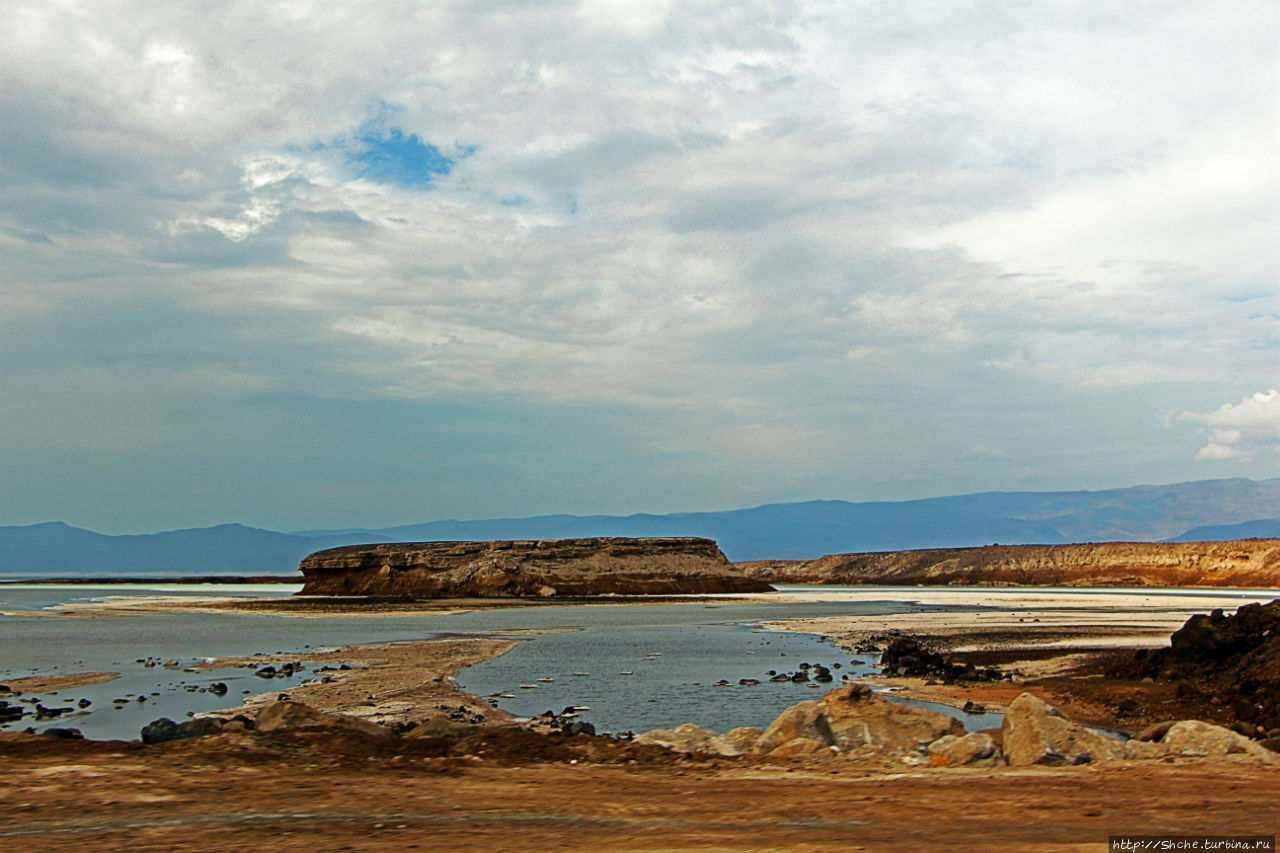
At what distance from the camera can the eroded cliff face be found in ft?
405

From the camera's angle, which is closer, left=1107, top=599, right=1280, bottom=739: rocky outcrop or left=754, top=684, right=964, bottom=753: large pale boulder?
left=754, top=684, right=964, bottom=753: large pale boulder

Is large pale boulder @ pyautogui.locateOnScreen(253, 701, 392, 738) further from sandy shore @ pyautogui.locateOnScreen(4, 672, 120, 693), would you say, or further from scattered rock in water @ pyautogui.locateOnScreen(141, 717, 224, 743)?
sandy shore @ pyautogui.locateOnScreen(4, 672, 120, 693)

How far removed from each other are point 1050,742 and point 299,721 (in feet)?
40.4

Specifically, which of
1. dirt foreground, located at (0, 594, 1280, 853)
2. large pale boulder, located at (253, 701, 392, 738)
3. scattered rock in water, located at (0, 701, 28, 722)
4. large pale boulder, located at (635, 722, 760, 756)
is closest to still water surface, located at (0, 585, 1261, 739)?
scattered rock in water, located at (0, 701, 28, 722)

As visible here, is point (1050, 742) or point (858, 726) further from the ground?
point (1050, 742)

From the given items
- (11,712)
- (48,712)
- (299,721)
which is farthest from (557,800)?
(11,712)

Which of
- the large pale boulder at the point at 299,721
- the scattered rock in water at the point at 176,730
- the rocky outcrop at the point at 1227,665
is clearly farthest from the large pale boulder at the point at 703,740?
the rocky outcrop at the point at 1227,665

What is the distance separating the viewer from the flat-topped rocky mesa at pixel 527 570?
336 feet

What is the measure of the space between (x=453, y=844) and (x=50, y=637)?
152 feet

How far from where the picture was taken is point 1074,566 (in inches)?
5886

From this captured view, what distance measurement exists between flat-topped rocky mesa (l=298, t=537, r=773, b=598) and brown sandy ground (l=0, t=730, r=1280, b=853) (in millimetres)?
87835

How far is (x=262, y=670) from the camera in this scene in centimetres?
2997

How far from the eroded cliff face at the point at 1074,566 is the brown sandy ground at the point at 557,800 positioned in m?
125

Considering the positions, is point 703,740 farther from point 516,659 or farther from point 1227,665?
point 516,659
